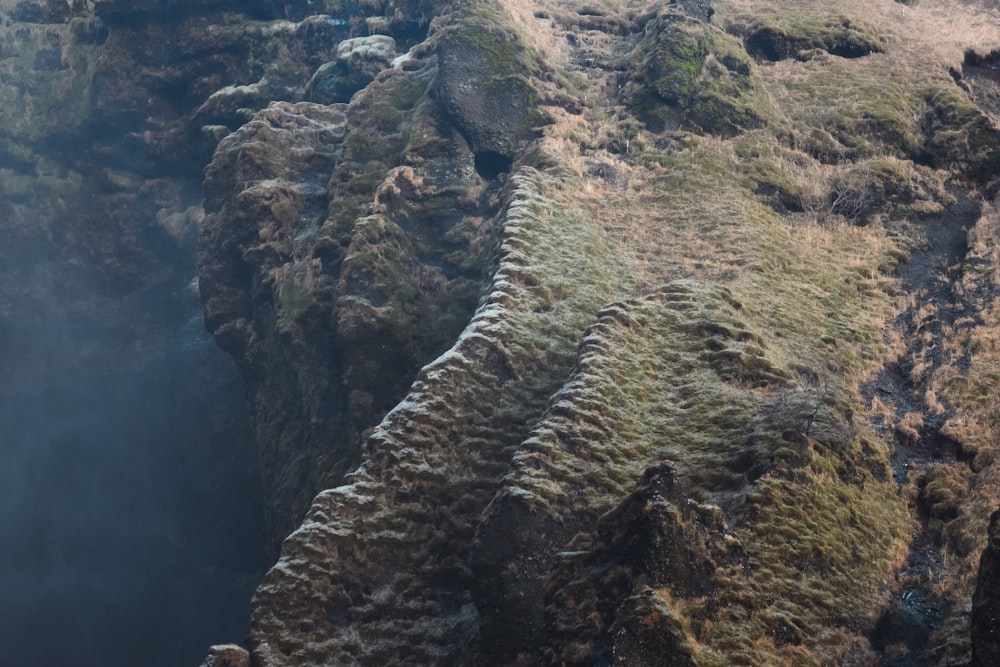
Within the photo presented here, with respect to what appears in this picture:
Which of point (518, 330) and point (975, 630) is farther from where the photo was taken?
point (518, 330)

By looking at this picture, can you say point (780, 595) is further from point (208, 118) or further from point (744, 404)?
point (208, 118)

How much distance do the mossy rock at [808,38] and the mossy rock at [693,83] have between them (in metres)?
1.62

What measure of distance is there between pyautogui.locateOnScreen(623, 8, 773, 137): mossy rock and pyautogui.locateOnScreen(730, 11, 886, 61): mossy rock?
1621 mm

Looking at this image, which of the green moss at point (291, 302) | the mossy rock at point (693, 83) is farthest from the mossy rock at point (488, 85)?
the green moss at point (291, 302)

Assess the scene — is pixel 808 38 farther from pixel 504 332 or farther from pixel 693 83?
pixel 504 332

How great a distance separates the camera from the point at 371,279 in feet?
85.4

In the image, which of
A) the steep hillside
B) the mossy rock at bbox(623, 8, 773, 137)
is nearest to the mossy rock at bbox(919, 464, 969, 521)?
the steep hillside

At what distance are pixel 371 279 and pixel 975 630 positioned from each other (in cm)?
1960

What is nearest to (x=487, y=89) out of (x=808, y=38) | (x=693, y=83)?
(x=693, y=83)

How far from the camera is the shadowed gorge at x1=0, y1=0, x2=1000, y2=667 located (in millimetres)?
14398

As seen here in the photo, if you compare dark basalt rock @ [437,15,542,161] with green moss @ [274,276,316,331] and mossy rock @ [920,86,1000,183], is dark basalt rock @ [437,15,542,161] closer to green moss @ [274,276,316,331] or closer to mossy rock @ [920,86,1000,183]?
green moss @ [274,276,316,331]

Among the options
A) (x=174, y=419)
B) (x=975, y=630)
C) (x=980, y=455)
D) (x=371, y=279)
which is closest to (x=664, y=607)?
(x=975, y=630)

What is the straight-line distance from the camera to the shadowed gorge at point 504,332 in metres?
14.4

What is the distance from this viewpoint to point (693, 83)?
3081 centimetres
